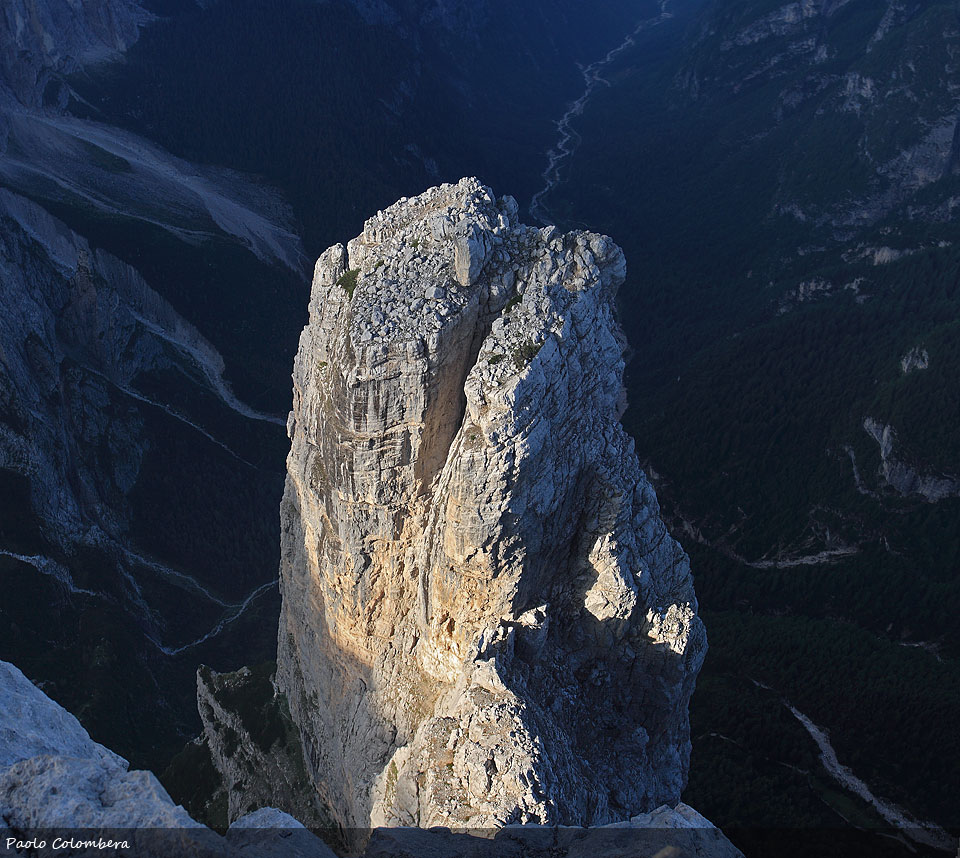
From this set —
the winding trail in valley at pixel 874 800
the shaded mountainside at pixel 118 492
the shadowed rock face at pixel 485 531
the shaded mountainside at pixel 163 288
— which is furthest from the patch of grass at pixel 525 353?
the shaded mountainside at pixel 118 492

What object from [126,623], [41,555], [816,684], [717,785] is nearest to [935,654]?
[816,684]

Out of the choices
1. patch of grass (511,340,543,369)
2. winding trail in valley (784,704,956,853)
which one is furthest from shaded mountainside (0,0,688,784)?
patch of grass (511,340,543,369)

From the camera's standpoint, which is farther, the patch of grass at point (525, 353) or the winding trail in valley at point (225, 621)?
the winding trail in valley at point (225, 621)

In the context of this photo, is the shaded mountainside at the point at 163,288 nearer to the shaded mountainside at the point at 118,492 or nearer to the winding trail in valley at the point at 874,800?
the shaded mountainside at the point at 118,492

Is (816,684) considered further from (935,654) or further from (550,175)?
(550,175)

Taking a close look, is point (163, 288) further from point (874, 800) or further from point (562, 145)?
point (562, 145)

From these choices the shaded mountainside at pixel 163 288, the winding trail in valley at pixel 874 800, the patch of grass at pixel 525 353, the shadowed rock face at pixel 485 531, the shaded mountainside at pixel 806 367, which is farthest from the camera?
the shaded mountainside at pixel 163 288
